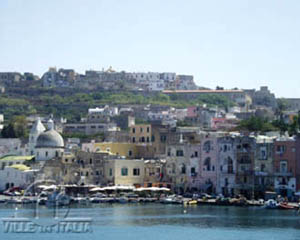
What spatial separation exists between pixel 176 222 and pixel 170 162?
78.4ft

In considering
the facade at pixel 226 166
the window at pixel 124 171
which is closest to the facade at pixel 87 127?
the window at pixel 124 171

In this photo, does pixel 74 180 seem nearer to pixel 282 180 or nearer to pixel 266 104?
pixel 282 180

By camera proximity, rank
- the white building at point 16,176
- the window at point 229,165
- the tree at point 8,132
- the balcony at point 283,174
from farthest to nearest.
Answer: the tree at point 8,132
the white building at point 16,176
the window at point 229,165
the balcony at point 283,174

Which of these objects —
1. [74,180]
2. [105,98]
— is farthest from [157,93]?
[74,180]

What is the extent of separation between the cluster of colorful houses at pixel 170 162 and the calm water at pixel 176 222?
24.1ft

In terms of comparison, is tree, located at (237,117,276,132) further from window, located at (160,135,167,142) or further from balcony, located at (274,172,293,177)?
balcony, located at (274,172,293,177)

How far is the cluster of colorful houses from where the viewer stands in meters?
94.0

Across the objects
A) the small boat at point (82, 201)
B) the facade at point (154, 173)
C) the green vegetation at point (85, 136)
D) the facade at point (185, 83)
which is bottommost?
the small boat at point (82, 201)

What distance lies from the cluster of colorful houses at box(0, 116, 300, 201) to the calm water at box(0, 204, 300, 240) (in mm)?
7337

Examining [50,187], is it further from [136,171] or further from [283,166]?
[283,166]

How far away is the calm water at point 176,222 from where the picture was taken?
70.0 m

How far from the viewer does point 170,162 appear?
102 m

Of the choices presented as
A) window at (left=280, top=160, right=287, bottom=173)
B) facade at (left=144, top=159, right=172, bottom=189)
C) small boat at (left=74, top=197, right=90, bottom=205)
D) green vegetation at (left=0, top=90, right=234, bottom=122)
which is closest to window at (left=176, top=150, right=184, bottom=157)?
facade at (left=144, top=159, right=172, bottom=189)

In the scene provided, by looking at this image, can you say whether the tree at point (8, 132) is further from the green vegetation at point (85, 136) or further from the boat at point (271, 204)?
the boat at point (271, 204)
